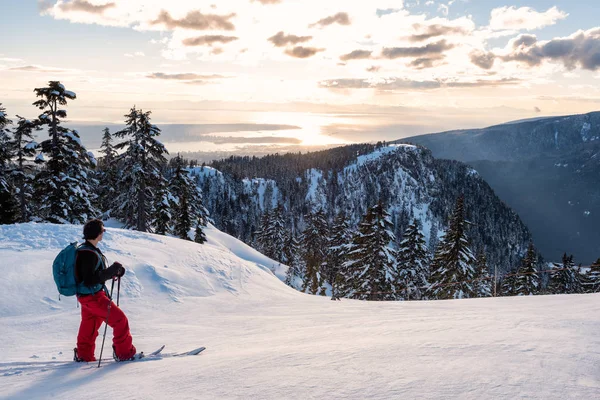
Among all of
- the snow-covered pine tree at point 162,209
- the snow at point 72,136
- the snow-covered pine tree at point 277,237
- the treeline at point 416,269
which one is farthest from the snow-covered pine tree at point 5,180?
the snow-covered pine tree at point 277,237

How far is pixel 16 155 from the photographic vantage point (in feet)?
101

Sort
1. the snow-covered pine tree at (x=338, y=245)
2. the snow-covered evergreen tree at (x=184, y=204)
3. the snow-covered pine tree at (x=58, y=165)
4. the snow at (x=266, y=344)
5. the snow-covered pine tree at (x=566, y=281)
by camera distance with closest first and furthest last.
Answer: the snow at (x=266, y=344) < the snow-covered pine tree at (x=58, y=165) < the snow-covered evergreen tree at (x=184, y=204) < the snow-covered pine tree at (x=566, y=281) < the snow-covered pine tree at (x=338, y=245)

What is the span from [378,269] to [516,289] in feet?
52.4

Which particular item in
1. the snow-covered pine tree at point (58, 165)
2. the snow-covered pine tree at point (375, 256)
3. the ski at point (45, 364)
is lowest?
the snow-covered pine tree at point (375, 256)

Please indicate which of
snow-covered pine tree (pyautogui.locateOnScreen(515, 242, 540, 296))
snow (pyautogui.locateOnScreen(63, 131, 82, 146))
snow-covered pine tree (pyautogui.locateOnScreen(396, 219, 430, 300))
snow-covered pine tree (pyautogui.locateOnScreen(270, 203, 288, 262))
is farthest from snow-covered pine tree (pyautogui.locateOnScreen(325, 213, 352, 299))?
snow (pyautogui.locateOnScreen(63, 131, 82, 146))

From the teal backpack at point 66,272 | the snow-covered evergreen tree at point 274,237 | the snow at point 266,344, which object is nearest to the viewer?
the snow at point 266,344

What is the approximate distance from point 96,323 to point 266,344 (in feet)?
8.81

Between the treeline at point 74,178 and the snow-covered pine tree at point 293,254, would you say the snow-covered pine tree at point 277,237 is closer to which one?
the snow-covered pine tree at point 293,254

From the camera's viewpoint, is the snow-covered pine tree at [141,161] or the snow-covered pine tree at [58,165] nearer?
the snow-covered pine tree at [58,165]

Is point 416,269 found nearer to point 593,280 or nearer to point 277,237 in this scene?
point 593,280

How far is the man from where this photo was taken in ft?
18.1

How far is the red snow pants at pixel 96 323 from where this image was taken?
5613 millimetres

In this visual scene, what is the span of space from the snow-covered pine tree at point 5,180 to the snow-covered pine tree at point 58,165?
6.22 feet

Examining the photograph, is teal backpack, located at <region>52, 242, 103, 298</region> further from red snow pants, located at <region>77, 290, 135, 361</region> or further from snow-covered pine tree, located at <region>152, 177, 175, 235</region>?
snow-covered pine tree, located at <region>152, 177, 175, 235</region>
